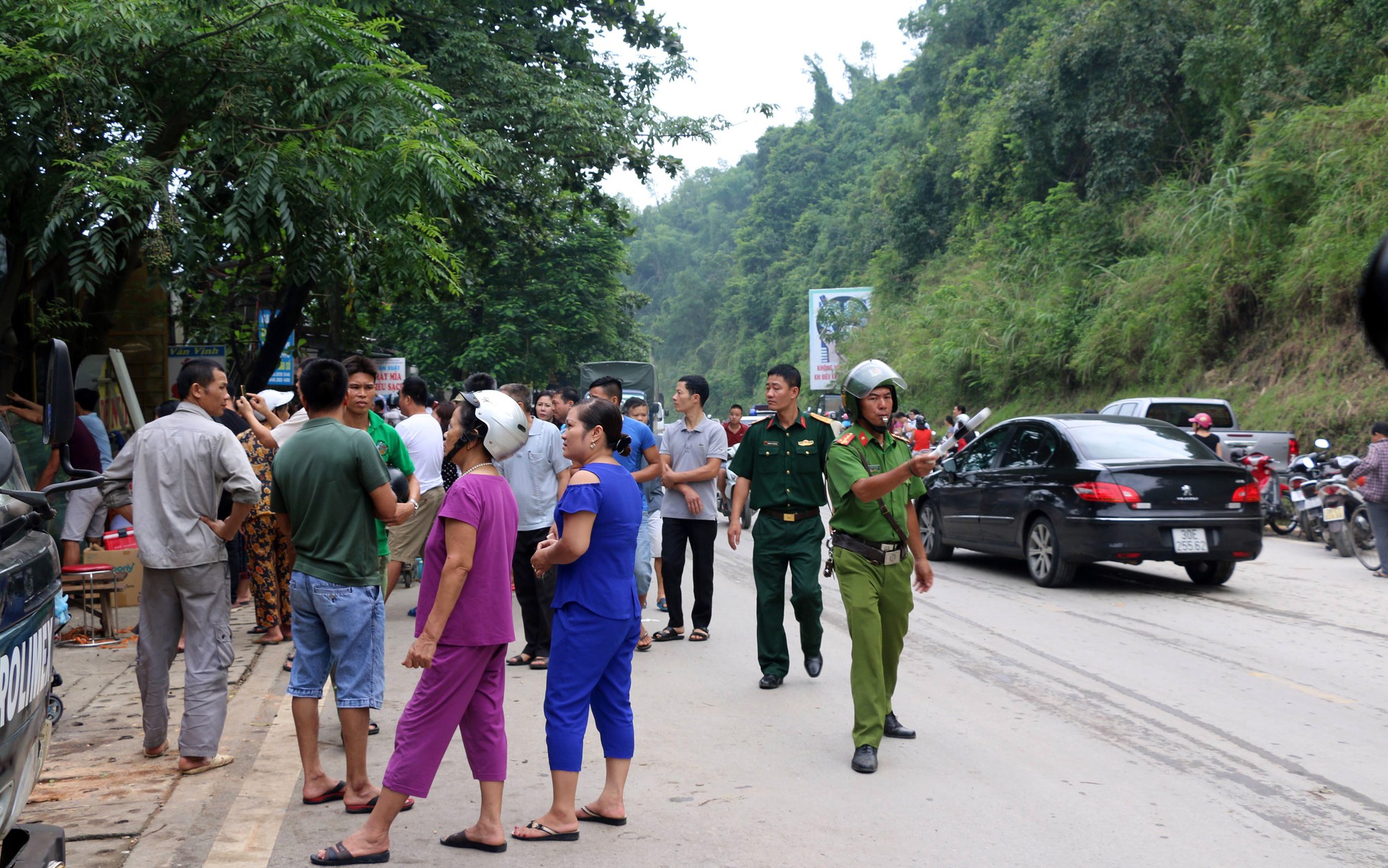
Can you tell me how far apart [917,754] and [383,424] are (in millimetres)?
4135

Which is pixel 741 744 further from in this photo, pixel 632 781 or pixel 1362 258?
pixel 1362 258

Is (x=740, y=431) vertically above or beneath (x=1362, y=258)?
beneath

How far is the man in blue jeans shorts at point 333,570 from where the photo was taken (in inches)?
197

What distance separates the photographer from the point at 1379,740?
6074 mm

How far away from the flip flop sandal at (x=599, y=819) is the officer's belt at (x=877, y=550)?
6.00 feet

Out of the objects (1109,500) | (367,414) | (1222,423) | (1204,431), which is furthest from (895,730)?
(1222,423)

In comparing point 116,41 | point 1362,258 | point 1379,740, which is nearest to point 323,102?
point 116,41

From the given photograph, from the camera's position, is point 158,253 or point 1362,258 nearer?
point 158,253

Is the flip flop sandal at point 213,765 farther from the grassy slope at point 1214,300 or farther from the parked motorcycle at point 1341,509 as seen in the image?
the grassy slope at point 1214,300

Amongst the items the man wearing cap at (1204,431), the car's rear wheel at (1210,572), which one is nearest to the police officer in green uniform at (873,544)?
the car's rear wheel at (1210,572)

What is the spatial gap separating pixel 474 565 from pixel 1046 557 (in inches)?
324

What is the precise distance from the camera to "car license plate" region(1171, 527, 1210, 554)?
10.7 metres

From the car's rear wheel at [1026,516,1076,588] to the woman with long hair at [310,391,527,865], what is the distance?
778cm

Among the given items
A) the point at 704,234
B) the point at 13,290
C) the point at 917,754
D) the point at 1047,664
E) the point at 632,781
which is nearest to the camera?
the point at 632,781
